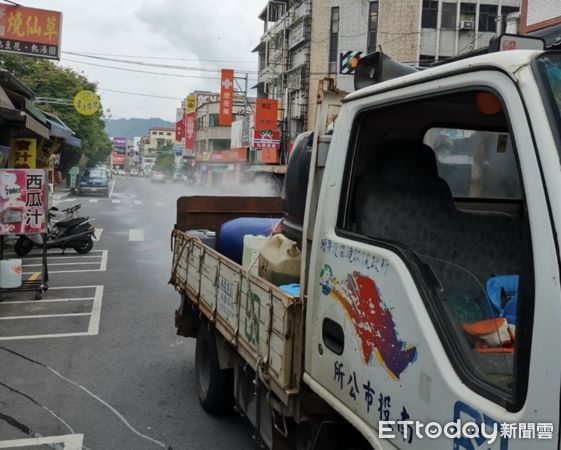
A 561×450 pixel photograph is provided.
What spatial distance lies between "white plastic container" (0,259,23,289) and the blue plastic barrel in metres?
5.23

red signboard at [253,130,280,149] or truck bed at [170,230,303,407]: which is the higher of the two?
red signboard at [253,130,280,149]

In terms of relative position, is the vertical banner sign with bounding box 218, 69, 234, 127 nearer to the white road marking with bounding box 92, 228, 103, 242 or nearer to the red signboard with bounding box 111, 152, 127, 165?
the white road marking with bounding box 92, 228, 103, 242

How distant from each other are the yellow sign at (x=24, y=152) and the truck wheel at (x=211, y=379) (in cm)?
1226

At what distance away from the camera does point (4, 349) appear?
6.75 metres

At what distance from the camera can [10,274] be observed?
903cm

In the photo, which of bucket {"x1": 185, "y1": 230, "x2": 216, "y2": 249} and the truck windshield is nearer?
the truck windshield

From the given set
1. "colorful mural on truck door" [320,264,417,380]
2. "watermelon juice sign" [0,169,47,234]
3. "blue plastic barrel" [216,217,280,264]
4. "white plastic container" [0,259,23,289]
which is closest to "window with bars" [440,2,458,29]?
"watermelon juice sign" [0,169,47,234]

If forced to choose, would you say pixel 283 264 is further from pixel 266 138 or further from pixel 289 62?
pixel 289 62

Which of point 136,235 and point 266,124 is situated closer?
point 136,235

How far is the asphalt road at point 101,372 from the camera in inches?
182

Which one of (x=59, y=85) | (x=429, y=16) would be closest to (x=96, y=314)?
(x=429, y=16)

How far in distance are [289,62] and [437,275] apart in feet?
121

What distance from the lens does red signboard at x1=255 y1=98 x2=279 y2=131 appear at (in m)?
33.2

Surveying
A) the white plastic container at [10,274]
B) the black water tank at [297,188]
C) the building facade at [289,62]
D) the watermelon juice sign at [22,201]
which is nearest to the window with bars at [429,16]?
the building facade at [289,62]
